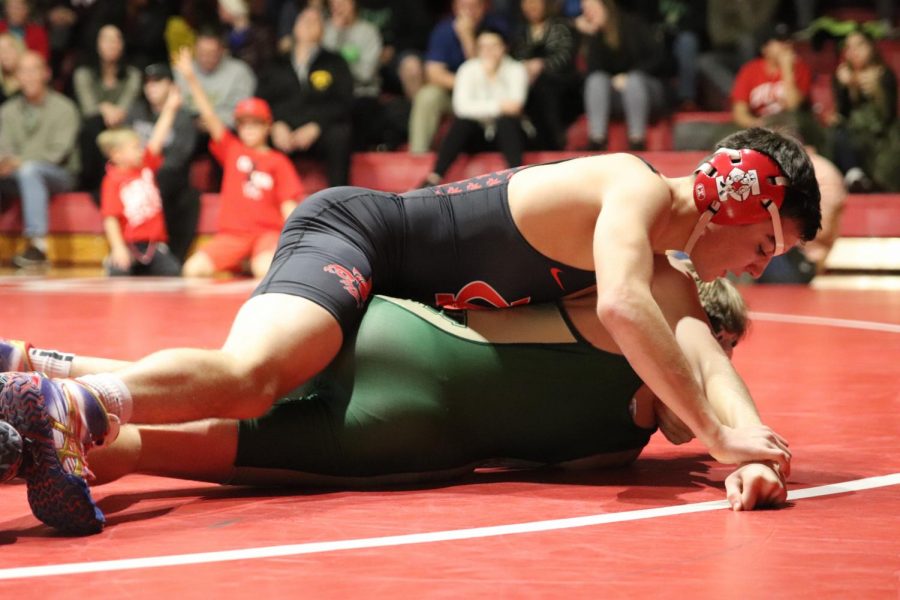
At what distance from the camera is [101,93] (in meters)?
10.6

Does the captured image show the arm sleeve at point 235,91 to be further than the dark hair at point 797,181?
Yes

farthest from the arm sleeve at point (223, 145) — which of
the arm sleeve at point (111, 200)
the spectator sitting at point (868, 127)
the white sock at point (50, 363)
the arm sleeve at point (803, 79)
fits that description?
the white sock at point (50, 363)

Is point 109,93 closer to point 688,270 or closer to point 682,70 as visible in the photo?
point 682,70

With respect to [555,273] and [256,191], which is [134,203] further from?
[555,273]

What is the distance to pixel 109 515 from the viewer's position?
2.58 meters

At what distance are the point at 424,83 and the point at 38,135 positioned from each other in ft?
9.84

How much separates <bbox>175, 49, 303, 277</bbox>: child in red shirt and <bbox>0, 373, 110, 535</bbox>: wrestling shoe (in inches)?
269

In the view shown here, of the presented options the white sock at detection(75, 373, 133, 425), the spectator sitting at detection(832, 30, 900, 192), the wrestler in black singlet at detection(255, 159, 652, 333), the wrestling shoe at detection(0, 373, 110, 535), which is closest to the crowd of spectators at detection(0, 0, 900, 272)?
the spectator sitting at detection(832, 30, 900, 192)

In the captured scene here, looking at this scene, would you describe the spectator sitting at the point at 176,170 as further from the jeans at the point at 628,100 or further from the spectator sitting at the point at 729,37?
the spectator sitting at the point at 729,37

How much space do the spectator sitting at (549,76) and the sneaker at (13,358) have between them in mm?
7194

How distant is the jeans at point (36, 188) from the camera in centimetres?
1009

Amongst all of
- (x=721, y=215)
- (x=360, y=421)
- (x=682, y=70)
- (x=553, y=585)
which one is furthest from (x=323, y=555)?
(x=682, y=70)

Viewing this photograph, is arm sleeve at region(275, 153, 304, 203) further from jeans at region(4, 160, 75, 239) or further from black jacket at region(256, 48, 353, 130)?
jeans at region(4, 160, 75, 239)

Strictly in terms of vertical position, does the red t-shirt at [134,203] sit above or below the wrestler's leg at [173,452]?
above
